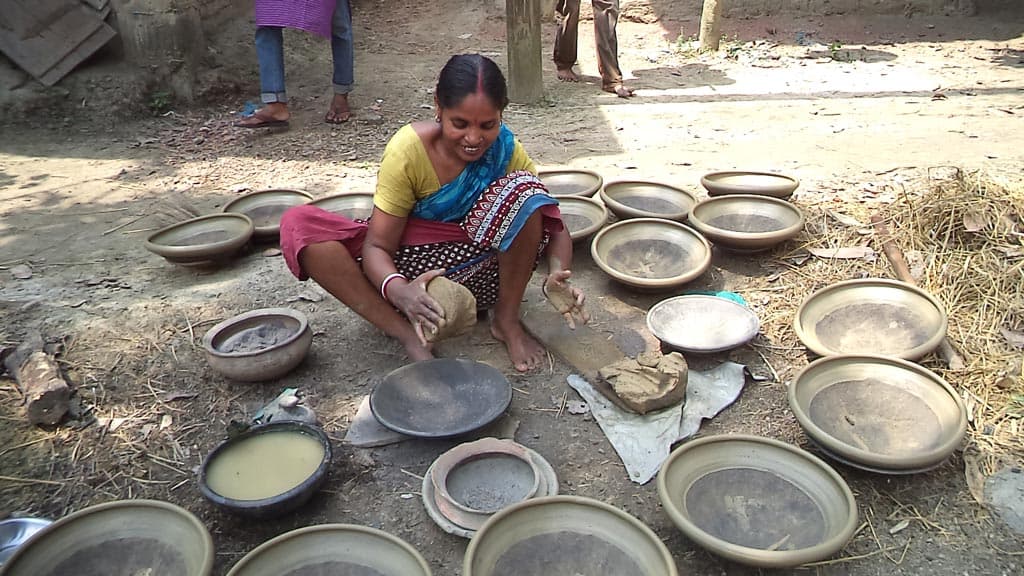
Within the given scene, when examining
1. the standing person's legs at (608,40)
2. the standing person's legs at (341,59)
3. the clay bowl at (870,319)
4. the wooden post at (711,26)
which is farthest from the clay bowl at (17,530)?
the wooden post at (711,26)

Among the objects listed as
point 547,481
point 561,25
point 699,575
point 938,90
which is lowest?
point 699,575

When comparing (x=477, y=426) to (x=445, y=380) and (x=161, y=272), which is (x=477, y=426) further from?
(x=161, y=272)

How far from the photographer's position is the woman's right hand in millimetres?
2002

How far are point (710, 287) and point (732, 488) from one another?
1214 mm

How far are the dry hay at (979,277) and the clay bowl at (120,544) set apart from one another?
2.11m

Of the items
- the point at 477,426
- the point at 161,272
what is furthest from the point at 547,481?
the point at 161,272

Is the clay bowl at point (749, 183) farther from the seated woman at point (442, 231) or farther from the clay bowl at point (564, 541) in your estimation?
the clay bowl at point (564, 541)

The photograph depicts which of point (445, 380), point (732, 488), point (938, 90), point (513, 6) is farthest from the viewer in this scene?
point (938, 90)

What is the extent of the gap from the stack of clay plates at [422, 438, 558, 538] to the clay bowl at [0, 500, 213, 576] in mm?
542

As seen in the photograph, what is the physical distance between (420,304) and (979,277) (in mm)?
2072

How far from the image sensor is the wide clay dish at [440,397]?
2.02m

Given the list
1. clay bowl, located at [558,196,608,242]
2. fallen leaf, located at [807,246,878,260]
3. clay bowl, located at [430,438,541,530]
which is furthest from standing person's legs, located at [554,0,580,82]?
clay bowl, located at [430,438,541,530]

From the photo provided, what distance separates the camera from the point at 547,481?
6.05ft

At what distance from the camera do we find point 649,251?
2971 millimetres
